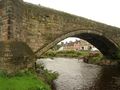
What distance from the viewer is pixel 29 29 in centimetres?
2141

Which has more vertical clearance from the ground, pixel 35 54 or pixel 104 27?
pixel 104 27

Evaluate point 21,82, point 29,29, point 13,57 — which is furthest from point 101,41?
point 21,82

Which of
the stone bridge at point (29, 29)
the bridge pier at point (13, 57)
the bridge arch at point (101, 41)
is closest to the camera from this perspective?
the bridge pier at point (13, 57)

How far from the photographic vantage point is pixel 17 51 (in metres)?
18.0

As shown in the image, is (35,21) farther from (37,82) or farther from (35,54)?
(37,82)

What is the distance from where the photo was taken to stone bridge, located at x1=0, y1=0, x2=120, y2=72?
58.8ft

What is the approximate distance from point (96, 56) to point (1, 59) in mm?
33128

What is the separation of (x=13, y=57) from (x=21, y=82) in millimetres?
2731

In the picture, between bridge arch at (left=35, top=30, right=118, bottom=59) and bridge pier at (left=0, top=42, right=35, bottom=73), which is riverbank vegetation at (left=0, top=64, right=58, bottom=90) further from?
bridge arch at (left=35, top=30, right=118, bottom=59)

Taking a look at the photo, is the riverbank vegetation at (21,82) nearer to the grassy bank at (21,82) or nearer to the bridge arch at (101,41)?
the grassy bank at (21,82)

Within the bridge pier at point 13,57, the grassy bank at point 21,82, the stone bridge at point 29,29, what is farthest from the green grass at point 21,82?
the stone bridge at point 29,29

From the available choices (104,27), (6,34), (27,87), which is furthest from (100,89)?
(104,27)

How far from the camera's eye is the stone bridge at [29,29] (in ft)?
58.8

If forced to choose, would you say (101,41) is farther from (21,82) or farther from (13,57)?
(21,82)
